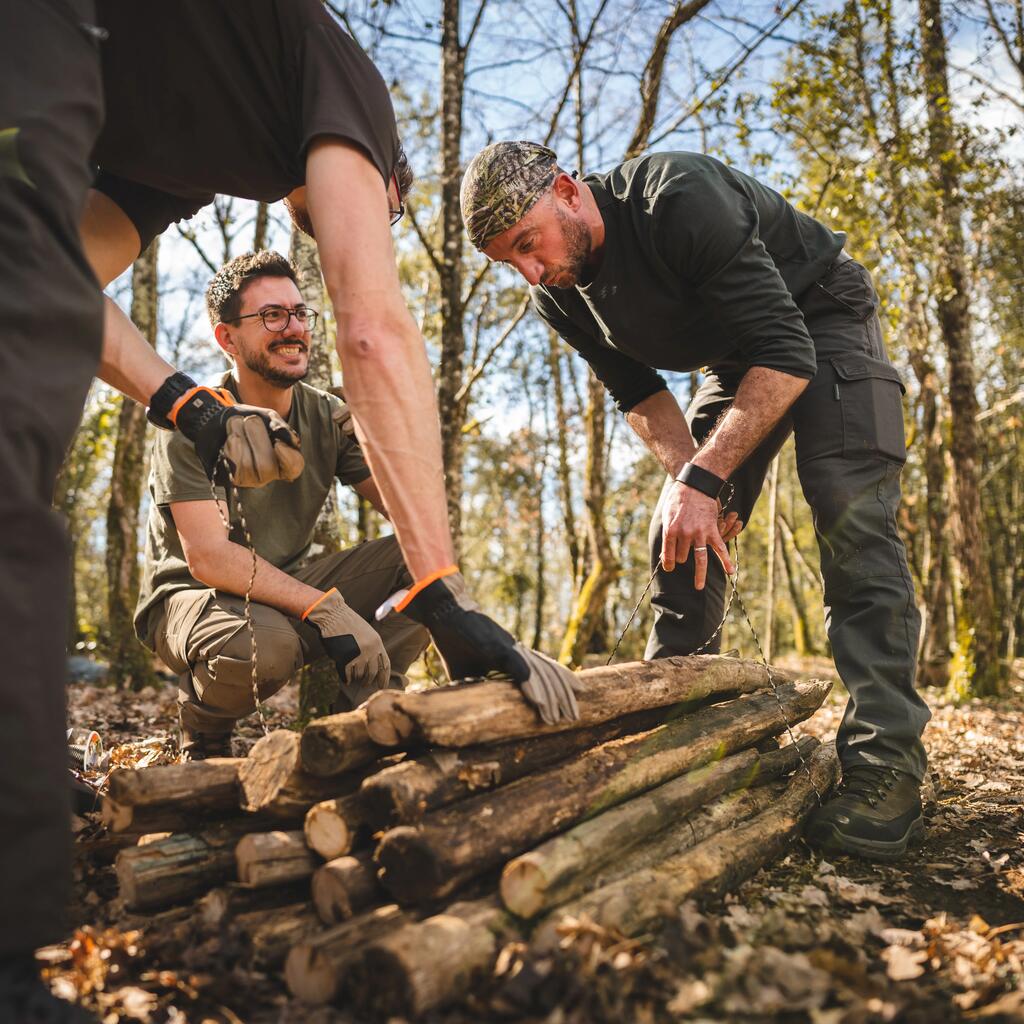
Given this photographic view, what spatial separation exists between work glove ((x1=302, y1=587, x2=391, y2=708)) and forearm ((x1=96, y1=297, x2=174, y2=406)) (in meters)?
1.19

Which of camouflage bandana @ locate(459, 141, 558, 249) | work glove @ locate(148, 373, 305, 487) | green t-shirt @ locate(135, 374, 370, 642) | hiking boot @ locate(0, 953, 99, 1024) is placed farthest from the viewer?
green t-shirt @ locate(135, 374, 370, 642)

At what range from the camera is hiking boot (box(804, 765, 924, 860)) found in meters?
2.74

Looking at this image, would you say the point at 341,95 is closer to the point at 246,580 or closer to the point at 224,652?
the point at 246,580

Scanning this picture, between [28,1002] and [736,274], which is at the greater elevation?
[736,274]

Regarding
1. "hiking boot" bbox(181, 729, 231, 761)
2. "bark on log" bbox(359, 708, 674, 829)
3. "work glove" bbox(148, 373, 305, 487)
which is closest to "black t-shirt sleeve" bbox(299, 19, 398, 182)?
"work glove" bbox(148, 373, 305, 487)

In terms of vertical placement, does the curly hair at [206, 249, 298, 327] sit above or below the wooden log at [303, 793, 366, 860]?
above

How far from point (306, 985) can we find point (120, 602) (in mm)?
7837

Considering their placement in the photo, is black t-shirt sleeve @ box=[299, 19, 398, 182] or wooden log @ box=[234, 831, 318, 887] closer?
wooden log @ box=[234, 831, 318, 887]

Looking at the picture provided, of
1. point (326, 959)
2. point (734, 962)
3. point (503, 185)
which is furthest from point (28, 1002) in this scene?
point (503, 185)

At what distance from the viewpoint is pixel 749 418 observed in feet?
10.1

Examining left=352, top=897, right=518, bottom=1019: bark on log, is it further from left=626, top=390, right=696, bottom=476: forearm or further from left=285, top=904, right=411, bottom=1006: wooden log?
left=626, top=390, right=696, bottom=476: forearm

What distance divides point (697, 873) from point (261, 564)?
7.51 feet

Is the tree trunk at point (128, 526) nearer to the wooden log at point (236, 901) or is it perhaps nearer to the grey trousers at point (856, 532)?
the grey trousers at point (856, 532)

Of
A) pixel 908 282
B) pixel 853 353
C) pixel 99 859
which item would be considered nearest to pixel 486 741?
pixel 99 859
